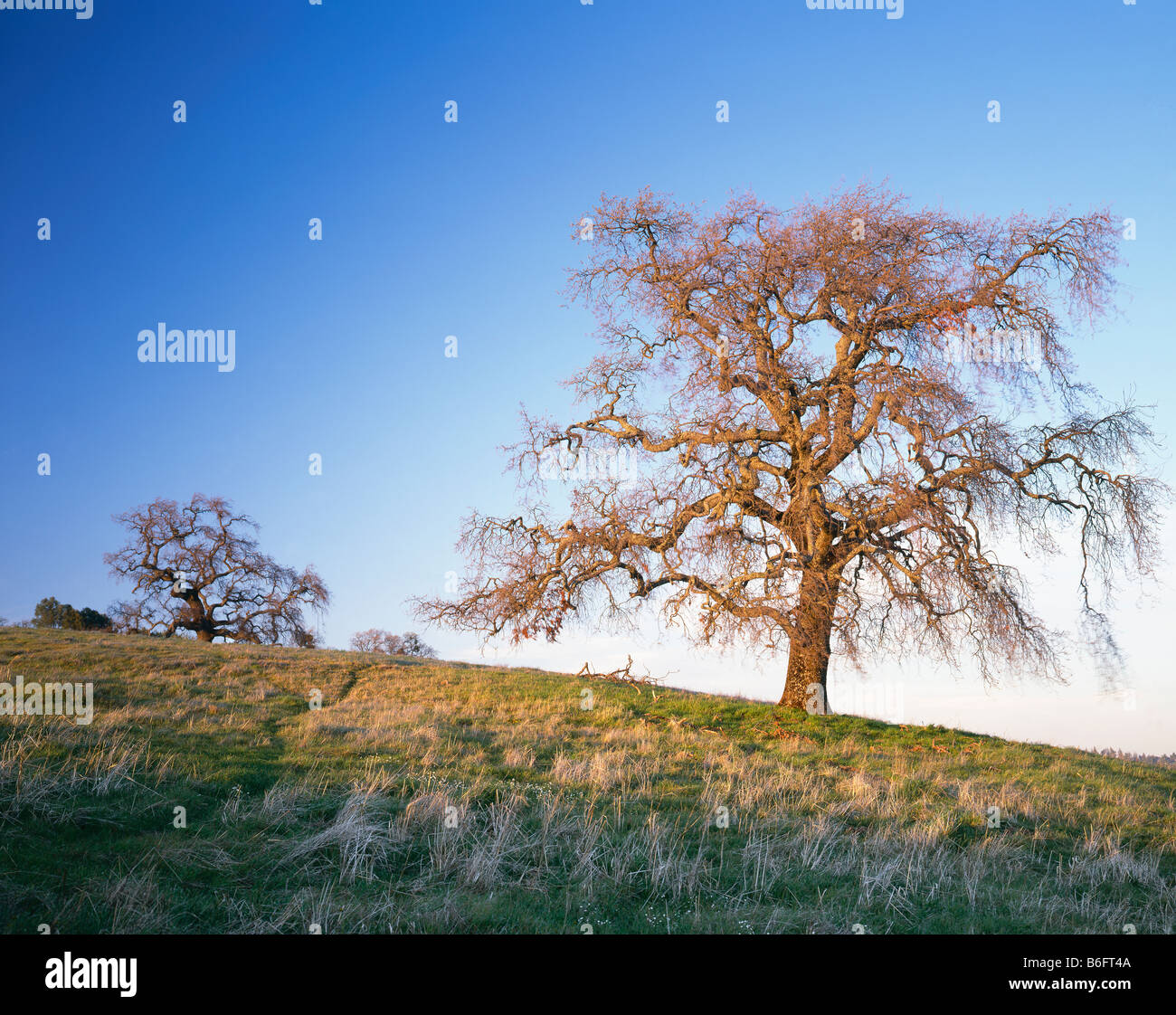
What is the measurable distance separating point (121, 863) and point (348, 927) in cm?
263

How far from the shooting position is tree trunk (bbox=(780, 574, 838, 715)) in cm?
1720

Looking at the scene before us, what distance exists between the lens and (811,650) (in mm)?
19375

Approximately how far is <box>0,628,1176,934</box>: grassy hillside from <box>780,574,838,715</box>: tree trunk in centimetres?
263

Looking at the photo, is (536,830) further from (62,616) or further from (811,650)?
(62,616)

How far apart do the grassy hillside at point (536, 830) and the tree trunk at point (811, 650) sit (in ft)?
8.62

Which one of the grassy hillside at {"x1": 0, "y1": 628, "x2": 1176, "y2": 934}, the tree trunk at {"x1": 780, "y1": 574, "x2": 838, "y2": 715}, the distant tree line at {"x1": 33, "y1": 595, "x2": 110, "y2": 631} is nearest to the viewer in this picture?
the grassy hillside at {"x1": 0, "y1": 628, "x2": 1176, "y2": 934}

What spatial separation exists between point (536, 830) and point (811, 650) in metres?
12.3

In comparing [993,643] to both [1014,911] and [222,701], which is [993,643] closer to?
[1014,911]

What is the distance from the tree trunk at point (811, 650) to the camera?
1720 cm

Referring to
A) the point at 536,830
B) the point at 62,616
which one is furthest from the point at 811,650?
the point at 62,616

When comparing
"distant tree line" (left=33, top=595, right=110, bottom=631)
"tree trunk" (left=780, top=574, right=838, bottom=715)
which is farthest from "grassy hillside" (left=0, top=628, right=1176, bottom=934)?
"distant tree line" (left=33, top=595, right=110, bottom=631)

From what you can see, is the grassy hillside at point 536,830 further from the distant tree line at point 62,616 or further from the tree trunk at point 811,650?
the distant tree line at point 62,616

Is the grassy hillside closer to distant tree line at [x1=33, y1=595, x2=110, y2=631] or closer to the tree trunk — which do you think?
the tree trunk
